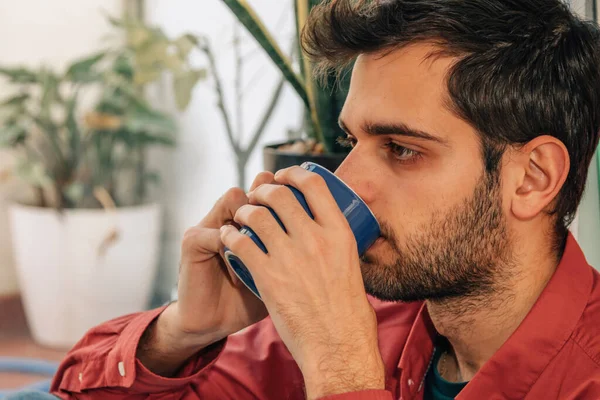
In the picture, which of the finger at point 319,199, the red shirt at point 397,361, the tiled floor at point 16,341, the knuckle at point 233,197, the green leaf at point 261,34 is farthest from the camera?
the tiled floor at point 16,341

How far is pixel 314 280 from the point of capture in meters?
0.91

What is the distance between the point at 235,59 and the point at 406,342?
5.18ft

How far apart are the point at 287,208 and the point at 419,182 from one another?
22 cm

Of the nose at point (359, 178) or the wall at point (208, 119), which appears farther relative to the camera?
the wall at point (208, 119)

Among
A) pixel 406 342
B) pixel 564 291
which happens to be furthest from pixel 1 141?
pixel 564 291

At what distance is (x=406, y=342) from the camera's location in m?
1.25

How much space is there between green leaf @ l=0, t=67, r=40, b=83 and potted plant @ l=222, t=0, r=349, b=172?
176 centimetres

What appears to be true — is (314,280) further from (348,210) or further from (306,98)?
(306,98)

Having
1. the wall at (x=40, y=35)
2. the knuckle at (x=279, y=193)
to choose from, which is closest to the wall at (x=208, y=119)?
the wall at (x=40, y=35)

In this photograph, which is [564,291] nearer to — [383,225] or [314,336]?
[383,225]

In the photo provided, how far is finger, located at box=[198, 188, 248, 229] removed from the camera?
117 cm

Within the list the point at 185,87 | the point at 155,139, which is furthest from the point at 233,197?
the point at 155,139

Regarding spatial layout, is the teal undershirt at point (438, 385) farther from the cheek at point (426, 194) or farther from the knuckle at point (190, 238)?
the knuckle at point (190, 238)

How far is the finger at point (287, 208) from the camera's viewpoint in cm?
90
